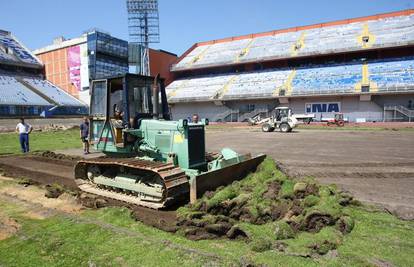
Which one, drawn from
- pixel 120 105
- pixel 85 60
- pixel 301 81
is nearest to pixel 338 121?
pixel 301 81

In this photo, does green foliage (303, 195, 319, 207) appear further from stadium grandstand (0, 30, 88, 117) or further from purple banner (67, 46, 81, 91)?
purple banner (67, 46, 81, 91)

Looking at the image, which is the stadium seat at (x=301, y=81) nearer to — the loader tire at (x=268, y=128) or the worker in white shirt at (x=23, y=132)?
the loader tire at (x=268, y=128)

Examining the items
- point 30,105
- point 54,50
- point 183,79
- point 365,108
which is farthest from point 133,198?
point 54,50

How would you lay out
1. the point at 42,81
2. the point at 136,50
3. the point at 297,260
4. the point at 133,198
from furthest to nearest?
the point at 136,50 < the point at 42,81 < the point at 133,198 < the point at 297,260

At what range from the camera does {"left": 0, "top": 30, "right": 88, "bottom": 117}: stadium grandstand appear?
40.9m

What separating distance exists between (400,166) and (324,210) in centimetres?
699

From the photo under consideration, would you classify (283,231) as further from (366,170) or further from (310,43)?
Result: (310,43)

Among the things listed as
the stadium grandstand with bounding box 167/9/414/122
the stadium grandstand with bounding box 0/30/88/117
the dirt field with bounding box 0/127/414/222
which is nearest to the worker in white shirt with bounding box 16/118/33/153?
the dirt field with bounding box 0/127/414/222

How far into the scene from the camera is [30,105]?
137 ft

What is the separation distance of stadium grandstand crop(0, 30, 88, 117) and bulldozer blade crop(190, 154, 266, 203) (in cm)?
3908

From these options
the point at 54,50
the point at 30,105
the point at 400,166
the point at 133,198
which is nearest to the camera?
the point at 133,198

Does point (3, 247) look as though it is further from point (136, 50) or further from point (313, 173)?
point (136, 50)

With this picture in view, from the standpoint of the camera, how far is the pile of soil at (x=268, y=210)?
5.03 metres

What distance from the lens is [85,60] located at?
52562mm
